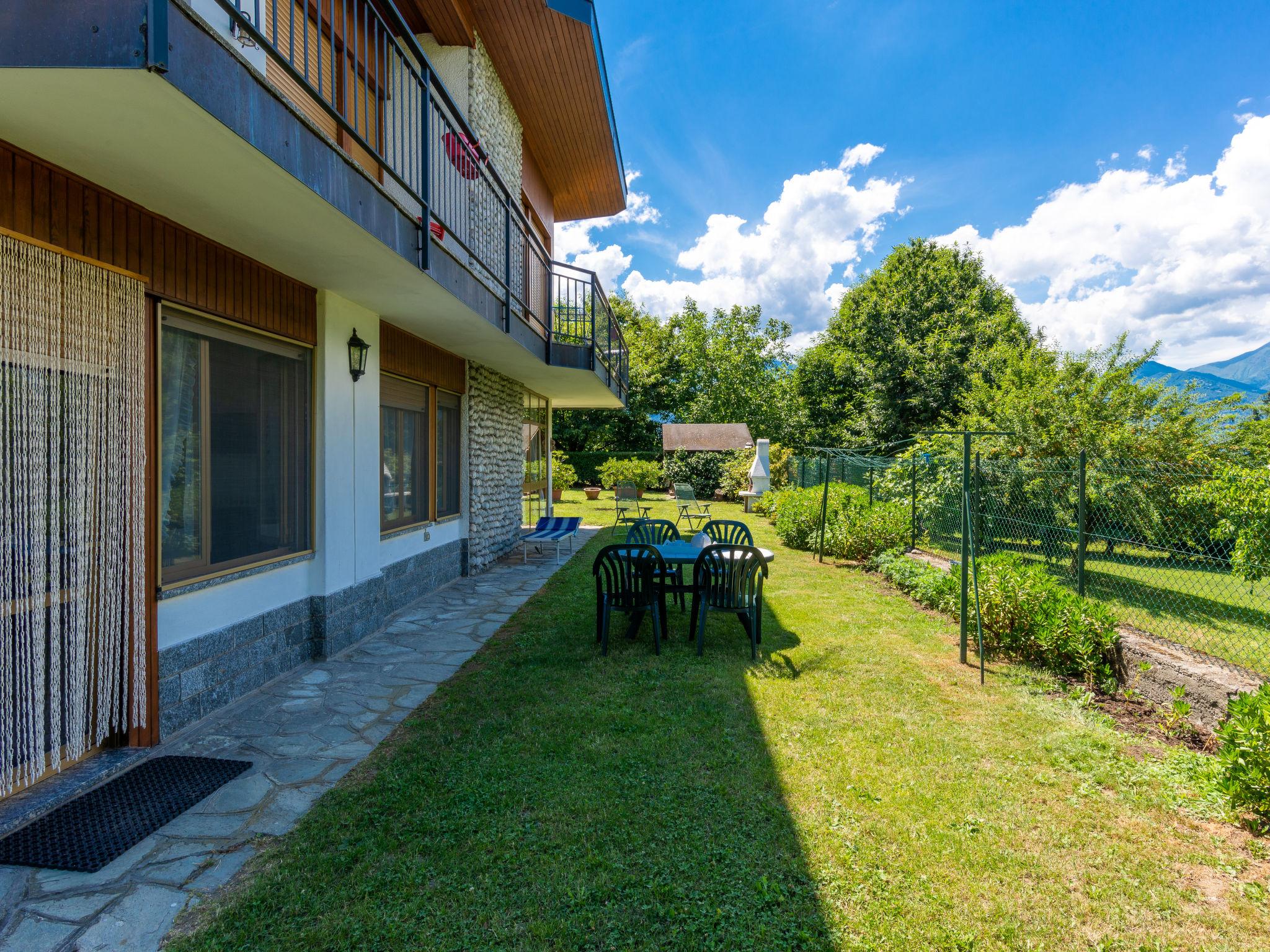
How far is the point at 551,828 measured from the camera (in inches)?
103

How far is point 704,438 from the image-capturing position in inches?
1018

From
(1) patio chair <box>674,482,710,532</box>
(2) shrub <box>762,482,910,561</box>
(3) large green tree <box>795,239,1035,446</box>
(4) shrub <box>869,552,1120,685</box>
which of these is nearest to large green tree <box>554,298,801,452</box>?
(3) large green tree <box>795,239,1035,446</box>

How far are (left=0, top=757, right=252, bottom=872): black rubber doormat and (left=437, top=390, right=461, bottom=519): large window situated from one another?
4.64m

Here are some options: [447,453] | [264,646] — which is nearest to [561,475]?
[447,453]

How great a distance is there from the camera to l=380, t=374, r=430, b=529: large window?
6.30 meters

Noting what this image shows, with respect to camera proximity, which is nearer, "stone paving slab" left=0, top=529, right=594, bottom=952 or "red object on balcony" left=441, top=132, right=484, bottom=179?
"stone paving slab" left=0, top=529, right=594, bottom=952

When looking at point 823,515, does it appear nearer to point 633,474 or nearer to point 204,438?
point 204,438

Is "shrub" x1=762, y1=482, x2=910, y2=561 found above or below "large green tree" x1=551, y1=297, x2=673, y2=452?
below

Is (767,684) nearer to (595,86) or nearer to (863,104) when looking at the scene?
(595,86)

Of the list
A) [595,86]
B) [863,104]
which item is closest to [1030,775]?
[595,86]

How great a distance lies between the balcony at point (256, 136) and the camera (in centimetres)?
198

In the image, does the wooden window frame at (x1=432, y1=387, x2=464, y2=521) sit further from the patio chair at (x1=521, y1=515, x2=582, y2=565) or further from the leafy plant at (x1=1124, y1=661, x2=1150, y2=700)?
the leafy plant at (x1=1124, y1=661, x2=1150, y2=700)

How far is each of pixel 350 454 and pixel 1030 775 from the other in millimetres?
5394

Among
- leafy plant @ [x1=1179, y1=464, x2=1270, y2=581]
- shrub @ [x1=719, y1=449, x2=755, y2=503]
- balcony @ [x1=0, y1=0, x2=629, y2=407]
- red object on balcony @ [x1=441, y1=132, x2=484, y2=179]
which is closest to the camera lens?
balcony @ [x1=0, y1=0, x2=629, y2=407]
